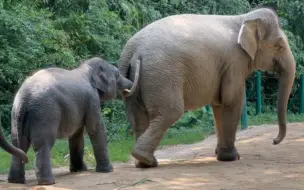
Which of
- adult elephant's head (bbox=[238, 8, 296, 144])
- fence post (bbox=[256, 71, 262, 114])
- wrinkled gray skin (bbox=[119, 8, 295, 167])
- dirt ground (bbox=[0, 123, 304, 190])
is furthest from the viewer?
fence post (bbox=[256, 71, 262, 114])

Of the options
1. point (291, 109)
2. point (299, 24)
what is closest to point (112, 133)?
point (291, 109)

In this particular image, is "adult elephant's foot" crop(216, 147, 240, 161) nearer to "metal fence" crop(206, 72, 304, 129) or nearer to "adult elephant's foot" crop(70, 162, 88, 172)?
"adult elephant's foot" crop(70, 162, 88, 172)

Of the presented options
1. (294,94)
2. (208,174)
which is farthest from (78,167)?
(294,94)

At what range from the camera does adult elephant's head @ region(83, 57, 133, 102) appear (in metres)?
8.51

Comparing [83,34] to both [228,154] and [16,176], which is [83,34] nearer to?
[228,154]

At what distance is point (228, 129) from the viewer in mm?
9414

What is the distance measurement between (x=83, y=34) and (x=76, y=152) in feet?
22.0

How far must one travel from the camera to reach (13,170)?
7.57m

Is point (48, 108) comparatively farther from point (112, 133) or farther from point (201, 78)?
point (112, 133)

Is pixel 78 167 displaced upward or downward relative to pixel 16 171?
downward

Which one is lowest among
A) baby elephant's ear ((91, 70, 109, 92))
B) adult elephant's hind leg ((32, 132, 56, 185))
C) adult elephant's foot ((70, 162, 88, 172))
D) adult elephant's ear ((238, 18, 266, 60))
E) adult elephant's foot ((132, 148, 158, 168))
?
adult elephant's foot ((70, 162, 88, 172))

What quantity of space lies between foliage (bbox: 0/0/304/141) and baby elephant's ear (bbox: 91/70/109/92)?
4.39m

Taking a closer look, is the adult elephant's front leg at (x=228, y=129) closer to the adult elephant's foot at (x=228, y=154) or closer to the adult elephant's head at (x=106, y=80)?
the adult elephant's foot at (x=228, y=154)

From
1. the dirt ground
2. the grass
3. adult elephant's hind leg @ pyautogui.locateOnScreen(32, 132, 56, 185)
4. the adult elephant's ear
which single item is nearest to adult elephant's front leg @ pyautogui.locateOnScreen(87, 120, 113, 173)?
the dirt ground
